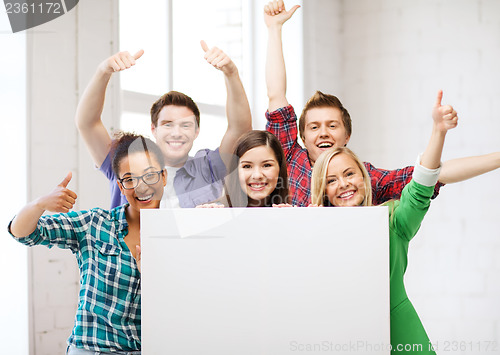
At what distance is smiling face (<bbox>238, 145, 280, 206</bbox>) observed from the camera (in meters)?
1.37

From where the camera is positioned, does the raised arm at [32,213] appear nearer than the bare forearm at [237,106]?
Yes

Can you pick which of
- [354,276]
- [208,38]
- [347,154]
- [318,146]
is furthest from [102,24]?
[354,276]

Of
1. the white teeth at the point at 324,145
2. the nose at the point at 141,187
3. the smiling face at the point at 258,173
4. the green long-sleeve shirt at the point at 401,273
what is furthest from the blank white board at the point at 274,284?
the white teeth at the point at 324,145

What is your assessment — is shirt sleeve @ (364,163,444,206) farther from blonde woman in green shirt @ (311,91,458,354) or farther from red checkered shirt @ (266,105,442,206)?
blonde woman in green shirt @ (311,91,458,354)

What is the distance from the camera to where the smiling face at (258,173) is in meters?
1.37

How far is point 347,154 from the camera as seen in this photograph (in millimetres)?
1339

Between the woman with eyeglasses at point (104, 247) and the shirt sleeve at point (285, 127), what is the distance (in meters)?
0.48

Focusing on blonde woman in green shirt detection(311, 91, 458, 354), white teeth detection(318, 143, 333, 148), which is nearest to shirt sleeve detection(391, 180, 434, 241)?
blonde woman in green shirt detection(311, 91, 458, 354)

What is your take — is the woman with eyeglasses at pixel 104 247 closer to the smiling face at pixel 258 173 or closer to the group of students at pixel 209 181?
the group of students at pixel 209 181

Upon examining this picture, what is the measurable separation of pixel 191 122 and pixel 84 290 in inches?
20.6

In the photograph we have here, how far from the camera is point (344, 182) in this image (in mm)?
1310

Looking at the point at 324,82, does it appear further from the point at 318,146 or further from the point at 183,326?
the point at 183,326

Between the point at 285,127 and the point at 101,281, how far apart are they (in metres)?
0.71

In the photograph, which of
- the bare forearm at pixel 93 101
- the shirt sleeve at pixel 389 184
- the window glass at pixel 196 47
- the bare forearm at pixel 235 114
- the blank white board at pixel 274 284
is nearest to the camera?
the blank white board at pixel 274 284
